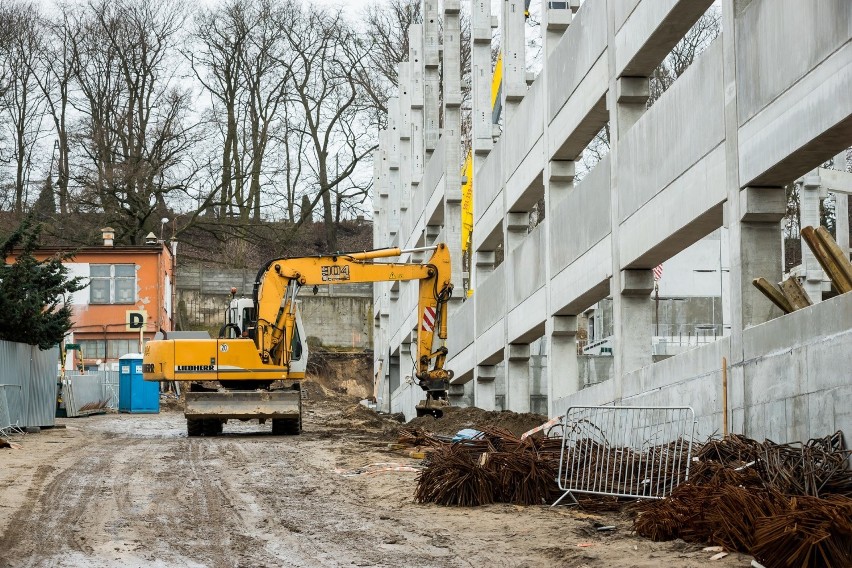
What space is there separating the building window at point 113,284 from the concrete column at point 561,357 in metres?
33.5

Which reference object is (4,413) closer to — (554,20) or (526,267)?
(526,267)

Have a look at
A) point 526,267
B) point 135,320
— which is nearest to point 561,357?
point 526,267

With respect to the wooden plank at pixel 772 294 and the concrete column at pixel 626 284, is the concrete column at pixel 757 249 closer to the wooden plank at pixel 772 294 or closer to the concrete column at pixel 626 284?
the wooden plank at pixel 772 294

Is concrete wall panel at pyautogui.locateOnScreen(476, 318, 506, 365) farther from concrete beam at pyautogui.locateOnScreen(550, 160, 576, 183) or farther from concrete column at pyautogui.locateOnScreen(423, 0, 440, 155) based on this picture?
concrete column at pyautogui.locateOnScreen(423, 0, 440, 155)

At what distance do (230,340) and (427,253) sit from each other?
15594 mm

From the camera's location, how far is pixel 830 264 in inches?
480

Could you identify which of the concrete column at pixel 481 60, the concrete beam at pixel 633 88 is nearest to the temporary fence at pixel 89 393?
the concrete column at pixel 481 60

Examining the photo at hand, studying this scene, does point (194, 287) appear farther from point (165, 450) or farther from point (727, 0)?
point (727, 0)

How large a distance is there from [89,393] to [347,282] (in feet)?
65.0

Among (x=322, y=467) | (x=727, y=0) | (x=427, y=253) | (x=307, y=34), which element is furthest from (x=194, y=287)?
(x=727, y=0)

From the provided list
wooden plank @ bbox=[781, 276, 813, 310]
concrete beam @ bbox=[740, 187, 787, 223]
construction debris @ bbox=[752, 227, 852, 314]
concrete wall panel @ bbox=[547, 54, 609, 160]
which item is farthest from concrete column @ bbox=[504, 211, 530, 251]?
wooden plank @ bbox=[781, 276, 813, 310]

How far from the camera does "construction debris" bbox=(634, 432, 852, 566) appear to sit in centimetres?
805

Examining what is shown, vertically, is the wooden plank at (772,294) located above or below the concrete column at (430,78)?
below

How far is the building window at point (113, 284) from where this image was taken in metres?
53.4
